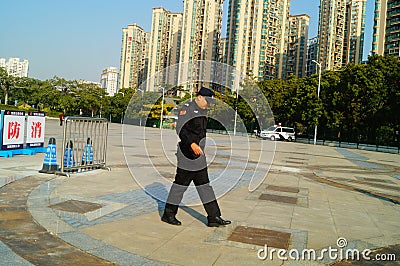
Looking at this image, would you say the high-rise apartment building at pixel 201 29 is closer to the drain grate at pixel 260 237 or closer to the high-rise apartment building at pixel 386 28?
the drain grate at pixel 260 237

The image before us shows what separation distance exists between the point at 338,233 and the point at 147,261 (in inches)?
119

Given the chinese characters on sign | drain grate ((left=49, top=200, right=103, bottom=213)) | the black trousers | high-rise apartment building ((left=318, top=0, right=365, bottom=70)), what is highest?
high-rise apartment building ((left=318, top=0, right=365, bottom=70))

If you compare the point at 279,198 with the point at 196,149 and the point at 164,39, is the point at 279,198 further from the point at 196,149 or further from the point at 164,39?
the point at 164,39

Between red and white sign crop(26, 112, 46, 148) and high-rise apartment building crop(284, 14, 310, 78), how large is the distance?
99.2 metres

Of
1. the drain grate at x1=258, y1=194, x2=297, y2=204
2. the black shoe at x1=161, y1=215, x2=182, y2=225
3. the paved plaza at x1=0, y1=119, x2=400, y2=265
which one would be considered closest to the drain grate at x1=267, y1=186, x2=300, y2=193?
the paved plaza at x1=0, y1=119, x2=400, y2=265

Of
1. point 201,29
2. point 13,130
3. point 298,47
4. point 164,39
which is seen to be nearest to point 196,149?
point 13,130

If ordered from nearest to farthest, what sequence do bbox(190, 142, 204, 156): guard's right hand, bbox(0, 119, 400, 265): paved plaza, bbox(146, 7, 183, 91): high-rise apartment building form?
1. bbox(0, 119, 400, 265): paved plaza
2. bbox(190, 142, 204, 156): guard's right hand
3. bbox(146, 7, 183, 91): high-rise apartment building

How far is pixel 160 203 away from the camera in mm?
6746

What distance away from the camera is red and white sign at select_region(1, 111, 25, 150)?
11.3 metres

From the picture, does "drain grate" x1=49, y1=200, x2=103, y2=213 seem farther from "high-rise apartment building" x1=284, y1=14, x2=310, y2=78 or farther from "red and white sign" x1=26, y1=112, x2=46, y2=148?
"high-rise apartment building" x1=284, y1=14, x2=310, y2=78

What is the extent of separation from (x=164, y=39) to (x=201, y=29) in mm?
32450

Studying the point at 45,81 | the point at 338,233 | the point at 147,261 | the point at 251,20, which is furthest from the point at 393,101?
the point at 45,81

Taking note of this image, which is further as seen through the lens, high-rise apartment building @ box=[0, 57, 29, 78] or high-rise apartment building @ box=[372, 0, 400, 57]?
high-rise apartment building @ box=[0, 57, 29, 78]

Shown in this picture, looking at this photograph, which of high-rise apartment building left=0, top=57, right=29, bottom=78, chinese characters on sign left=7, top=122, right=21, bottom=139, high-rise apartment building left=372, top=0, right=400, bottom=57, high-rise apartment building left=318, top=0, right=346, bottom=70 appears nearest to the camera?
chinese characters on sign left=7, top=122, right=21, bottom=139
